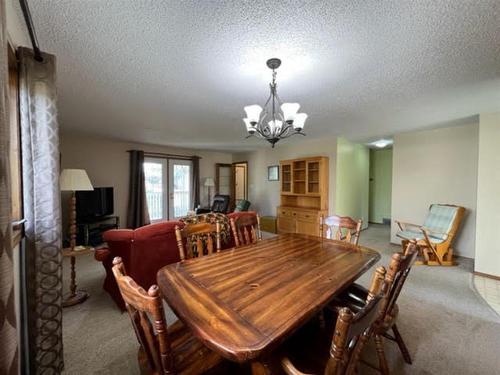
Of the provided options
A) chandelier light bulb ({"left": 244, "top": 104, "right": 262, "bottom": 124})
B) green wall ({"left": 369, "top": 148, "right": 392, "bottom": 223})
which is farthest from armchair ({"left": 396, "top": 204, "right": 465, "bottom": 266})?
chandelier light bulb ({"left": 244, "top": 104, "right": 262, "bottom": 124})

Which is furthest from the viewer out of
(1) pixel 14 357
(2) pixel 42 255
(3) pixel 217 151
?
(3) pixel 217 151

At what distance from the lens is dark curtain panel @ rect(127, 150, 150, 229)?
5.65 metres

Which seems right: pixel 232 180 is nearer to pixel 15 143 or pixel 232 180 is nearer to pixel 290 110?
pixel 290 110

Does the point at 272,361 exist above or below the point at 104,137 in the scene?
below

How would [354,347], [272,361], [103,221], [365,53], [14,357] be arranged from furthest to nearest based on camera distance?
[103,221] → [365,53] → [272,361] → [354,347] → [14,357]

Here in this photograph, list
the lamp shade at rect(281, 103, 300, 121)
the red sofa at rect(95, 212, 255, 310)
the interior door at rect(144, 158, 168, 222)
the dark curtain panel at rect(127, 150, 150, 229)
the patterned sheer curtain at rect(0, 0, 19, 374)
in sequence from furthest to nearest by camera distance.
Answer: the interior door at rect(144, 158, 168, 222) < the dark curtain panel at rect(127, 150, 150, 229) < the red sofa at rect(95, 212, 255, 310) < the lamp shade at rect(281, 103, 300, 121) < the patterned sheer curtain at rect(0, 0, 19, 374)

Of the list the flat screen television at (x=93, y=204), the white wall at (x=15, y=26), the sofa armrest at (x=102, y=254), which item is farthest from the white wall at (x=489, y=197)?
the flat screen television at (x=93, y=204)

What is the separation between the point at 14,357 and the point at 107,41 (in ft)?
6.06

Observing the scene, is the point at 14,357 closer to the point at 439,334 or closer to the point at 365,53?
the point at 365,53

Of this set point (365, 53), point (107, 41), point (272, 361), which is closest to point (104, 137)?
point (107, 41)

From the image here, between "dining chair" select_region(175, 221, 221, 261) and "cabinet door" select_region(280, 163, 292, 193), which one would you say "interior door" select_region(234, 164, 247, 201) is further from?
"dining chair" select_region(175, 221, 221, 261)

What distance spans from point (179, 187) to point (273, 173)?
2741mm

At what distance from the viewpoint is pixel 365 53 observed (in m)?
1.76

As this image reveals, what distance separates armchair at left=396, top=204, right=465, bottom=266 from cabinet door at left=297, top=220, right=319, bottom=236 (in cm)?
155
